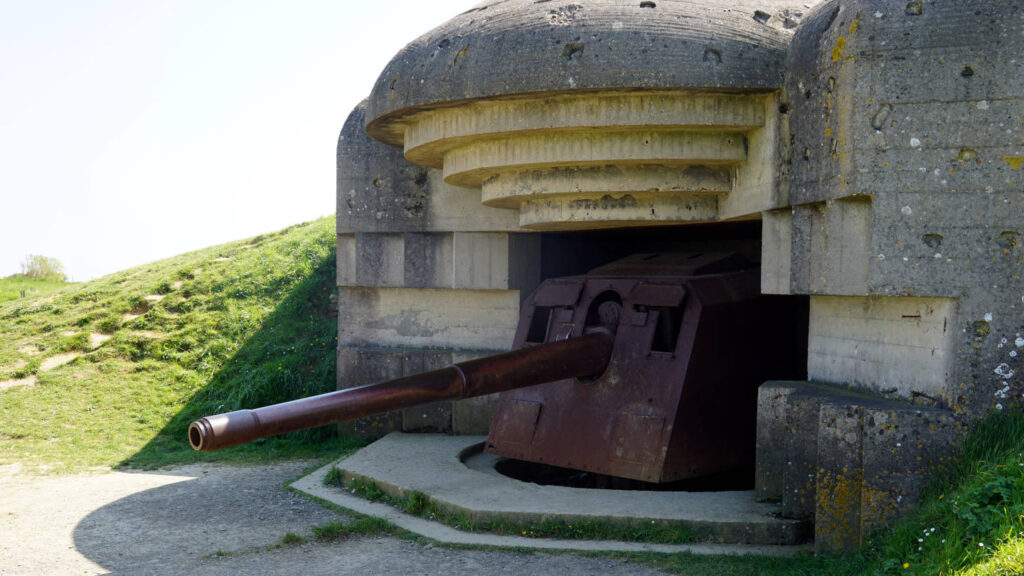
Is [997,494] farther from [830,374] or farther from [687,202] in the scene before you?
[687,202]

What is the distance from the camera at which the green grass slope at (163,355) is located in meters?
7.43

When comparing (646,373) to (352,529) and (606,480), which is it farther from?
(352,529)

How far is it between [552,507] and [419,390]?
34.6 inches

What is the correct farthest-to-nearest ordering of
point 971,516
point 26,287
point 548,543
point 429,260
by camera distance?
point 26,287
point 429,260
point 548,543
point 971,516

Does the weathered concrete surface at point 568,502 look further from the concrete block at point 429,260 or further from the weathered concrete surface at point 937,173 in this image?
the concrete block at point 429,260

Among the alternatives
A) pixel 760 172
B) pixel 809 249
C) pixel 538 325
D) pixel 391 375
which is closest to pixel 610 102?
pixel 760 172

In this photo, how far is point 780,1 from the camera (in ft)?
17.8

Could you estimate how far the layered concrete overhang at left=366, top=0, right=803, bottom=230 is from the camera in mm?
4773

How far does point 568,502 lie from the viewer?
15.4ft

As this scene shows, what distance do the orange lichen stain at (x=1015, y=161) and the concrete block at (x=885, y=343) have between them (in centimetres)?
61

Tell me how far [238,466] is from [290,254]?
5.23 metres

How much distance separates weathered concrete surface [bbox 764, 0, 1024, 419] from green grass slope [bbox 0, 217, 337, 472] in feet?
14.9

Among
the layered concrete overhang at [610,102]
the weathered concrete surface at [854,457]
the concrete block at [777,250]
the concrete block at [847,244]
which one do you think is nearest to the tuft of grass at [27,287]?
the layered concrete overhang at [610,102]

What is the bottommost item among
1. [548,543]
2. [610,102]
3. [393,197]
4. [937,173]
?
[548,543]
